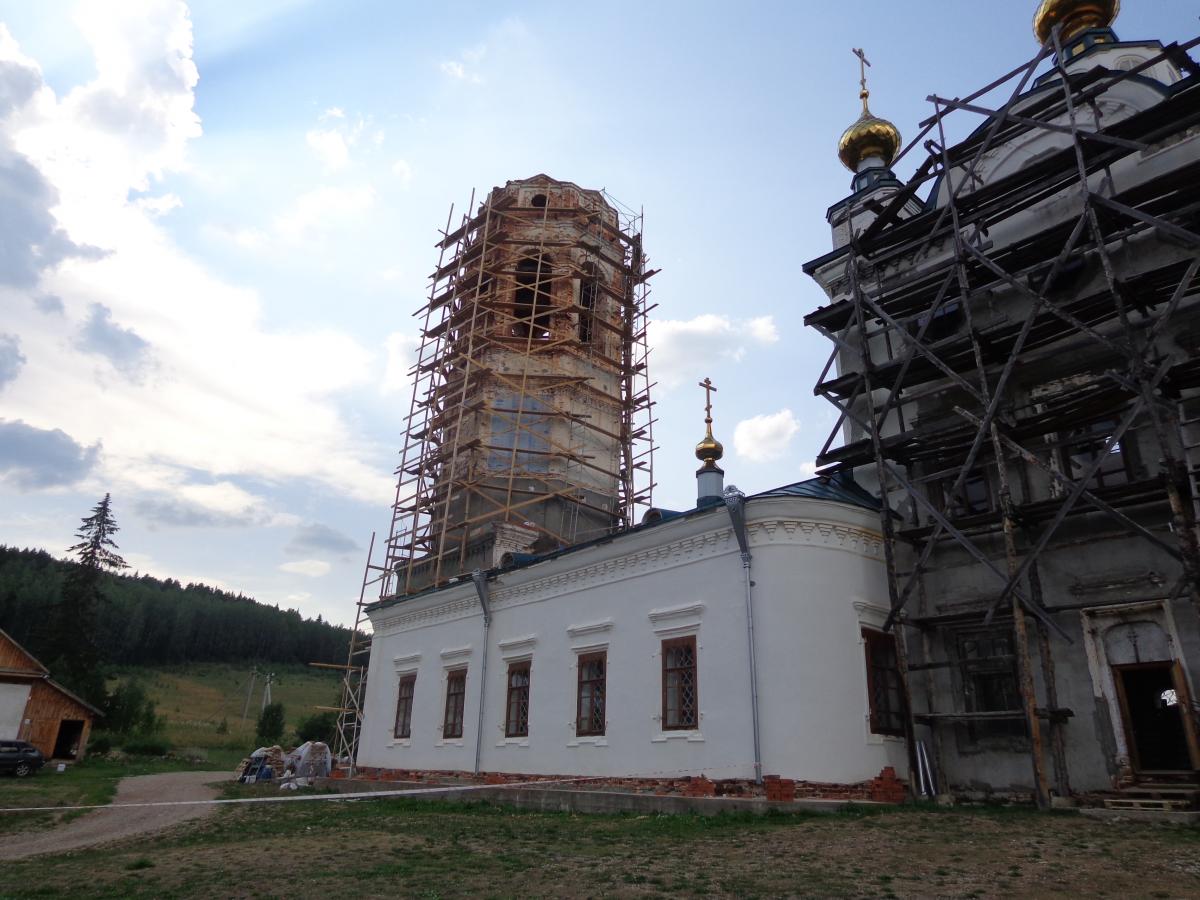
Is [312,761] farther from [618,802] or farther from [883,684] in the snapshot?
[883,684]

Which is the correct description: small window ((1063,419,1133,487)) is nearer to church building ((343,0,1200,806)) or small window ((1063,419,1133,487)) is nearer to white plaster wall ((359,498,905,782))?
church building ((343,0,1200,806))

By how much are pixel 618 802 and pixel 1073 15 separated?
16808mm

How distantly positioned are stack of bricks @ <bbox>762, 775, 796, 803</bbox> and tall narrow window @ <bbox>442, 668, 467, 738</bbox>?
27.5 feet

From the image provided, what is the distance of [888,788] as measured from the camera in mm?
12320

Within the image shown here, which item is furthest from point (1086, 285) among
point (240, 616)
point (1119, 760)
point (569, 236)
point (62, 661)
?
point (240, 616)

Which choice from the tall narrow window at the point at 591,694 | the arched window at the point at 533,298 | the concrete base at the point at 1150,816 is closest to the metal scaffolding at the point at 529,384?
the arched window at the point at 533,298

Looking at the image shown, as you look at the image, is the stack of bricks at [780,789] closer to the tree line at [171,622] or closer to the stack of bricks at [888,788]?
the stack of bricks at [888,788]

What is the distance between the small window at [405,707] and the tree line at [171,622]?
5610cm

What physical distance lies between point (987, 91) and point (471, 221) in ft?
61.0

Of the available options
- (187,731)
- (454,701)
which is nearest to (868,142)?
(454,701)

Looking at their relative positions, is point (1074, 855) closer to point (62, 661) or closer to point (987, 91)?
point (987, 91)

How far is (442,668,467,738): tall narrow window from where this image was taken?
60.6 feet

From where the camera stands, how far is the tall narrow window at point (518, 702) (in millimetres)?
16703

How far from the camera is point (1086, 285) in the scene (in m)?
13.8
